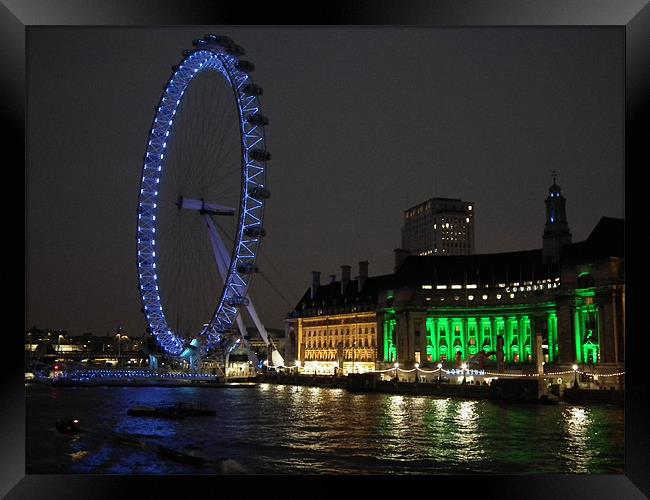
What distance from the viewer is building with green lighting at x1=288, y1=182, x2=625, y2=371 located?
52.9 m

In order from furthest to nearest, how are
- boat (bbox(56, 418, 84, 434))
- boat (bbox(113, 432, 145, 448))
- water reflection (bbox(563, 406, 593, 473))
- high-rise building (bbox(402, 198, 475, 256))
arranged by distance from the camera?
high-rise building (bbox(402, 198, 475, 256))
boat (bbox(56, 418, 84, 434))
boat (bbox(113, 432, 145, 448))
water reflection (bbox(563, 406, 593, 473))

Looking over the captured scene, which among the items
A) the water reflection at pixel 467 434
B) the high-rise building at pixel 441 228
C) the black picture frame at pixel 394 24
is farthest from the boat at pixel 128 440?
the high-rise building at pixel 441 228

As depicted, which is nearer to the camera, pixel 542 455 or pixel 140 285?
pixel 542 455

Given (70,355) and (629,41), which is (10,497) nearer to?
(629,41)

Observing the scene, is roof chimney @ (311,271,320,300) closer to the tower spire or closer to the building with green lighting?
the building with green lighting

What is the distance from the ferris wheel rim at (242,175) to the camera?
38406 mm

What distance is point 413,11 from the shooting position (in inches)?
554

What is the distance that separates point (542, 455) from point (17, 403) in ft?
44.9

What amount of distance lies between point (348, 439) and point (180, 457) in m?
5.61

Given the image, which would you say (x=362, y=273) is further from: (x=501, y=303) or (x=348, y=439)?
(x=348, y=439)

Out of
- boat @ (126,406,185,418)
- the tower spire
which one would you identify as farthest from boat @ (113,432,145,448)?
the tower spire

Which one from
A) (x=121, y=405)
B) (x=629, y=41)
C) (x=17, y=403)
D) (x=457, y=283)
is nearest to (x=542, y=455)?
(x=629, y=41)

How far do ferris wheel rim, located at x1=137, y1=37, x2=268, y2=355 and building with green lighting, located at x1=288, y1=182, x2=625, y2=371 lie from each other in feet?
53.6

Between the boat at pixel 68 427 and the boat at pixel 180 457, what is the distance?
7.18 metres
